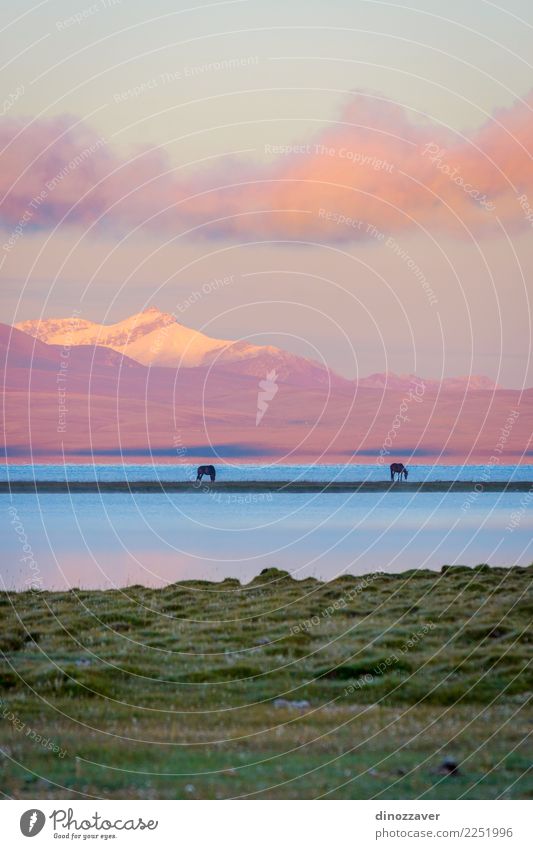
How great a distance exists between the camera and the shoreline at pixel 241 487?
334ft

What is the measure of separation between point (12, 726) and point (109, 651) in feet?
17.9

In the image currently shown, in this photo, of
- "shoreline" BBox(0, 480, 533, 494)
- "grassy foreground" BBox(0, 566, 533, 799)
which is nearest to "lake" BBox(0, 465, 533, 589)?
"grassy foreground" BBox(0, 566, 533, 799)

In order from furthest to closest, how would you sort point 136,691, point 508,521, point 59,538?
point 508,521 < point 59,538 < point 136,691

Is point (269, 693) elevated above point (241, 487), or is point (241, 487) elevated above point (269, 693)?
point (241, 487)

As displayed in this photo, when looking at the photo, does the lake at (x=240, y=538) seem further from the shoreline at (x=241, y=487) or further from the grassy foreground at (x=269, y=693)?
the shoreline at (x=241, y=487)

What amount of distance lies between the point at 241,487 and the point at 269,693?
77.2 m

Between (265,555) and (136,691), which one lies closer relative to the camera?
(136,691)

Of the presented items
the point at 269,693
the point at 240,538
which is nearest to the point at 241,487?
the point at 240,538

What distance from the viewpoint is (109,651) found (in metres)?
26.6

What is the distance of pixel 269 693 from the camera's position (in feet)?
76.8

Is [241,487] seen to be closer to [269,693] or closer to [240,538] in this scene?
[240,538]
